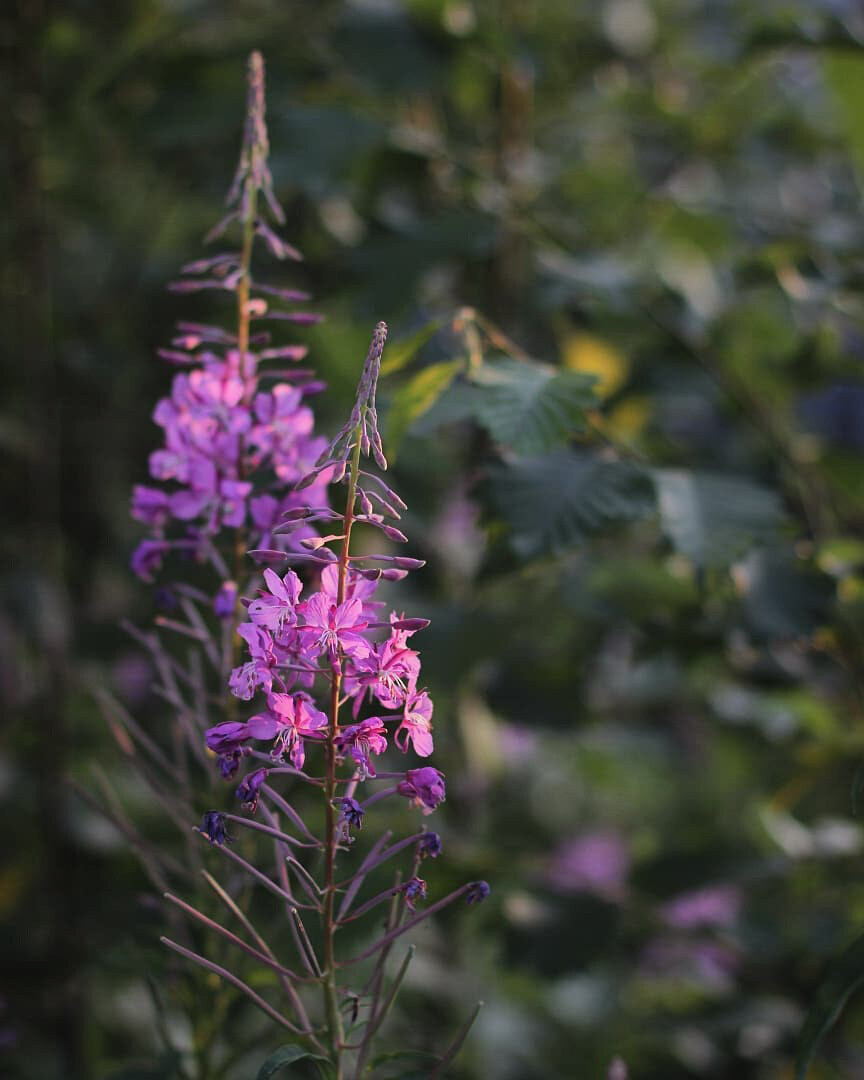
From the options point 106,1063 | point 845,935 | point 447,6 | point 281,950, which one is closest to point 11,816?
point 106,1063

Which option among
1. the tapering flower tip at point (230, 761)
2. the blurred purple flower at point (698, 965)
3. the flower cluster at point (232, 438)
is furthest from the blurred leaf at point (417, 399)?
the blurred purple flower at point (698, 965)

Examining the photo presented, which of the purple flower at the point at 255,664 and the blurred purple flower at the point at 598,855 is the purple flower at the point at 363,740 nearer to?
the purple flower at the point at 255,664

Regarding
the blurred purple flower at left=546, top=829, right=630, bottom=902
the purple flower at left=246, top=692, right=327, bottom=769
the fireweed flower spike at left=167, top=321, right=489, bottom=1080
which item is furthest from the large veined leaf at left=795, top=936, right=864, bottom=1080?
the blurred purple flower at left=546, top=829, right=630, bottom=902

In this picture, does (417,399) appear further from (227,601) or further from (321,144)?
(321,144)

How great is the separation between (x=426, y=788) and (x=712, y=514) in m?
0.43

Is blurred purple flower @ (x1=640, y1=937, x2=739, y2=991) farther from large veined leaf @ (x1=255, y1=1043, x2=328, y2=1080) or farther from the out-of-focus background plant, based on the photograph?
large veined leaf @ (x1=255, y1=1043, x2=328, y2=1080)

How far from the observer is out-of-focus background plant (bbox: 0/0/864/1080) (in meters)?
0.99

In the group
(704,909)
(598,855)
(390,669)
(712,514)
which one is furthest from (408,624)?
(598,855)

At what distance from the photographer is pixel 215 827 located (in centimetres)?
53

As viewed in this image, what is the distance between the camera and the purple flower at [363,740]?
0.53 meters

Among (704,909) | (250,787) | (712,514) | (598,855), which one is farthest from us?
(598,855)

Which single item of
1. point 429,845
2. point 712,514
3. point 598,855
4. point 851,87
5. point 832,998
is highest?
point 851,87

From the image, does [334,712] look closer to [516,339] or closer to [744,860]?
[744,860]

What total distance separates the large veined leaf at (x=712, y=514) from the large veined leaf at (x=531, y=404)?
13cm
